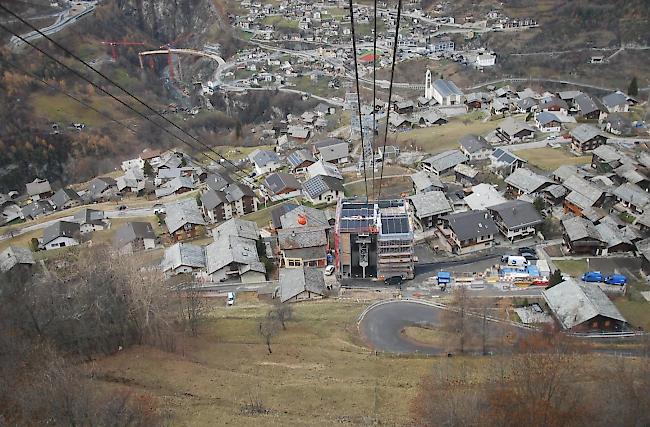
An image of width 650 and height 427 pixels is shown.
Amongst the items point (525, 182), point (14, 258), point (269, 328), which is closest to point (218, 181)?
point (14, 258)

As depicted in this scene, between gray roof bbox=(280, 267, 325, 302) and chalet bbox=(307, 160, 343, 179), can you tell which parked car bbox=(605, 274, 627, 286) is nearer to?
gray roof bbox=(280, 267, 325, 302)

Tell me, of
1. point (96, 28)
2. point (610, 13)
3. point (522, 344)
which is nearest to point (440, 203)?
point (522, 344)

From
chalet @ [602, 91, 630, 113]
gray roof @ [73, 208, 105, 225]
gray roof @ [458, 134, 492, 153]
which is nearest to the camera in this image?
gray roof @ [73, 208, 105, 225]

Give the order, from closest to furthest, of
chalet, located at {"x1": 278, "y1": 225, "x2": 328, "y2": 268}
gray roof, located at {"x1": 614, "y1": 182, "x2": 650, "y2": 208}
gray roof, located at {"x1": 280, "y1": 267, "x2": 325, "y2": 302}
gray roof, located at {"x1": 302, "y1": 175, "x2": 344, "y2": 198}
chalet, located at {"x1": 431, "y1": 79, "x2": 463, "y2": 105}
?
gray roof, located at {"x1": 280, "y1": 267, "x2": 325, "y2": 302} < gray roof, located at {"x1": 614, "y1": 182, "x2": 650, "y2": 208} < chalet, located at {"x1": 278, "y1": 225, "x2": 328, "y2": 268} < gray roof, located at {"x1": 302, "y1": 175, "x2": 344, "y2": 198} < chalet, located at {"x1": 431, "y1": 79, "x2": 463, "y2": 105}

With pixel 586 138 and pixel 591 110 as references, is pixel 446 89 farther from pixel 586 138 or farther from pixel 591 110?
pixel 586 138

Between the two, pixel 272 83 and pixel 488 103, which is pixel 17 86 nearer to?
pixel 272 83

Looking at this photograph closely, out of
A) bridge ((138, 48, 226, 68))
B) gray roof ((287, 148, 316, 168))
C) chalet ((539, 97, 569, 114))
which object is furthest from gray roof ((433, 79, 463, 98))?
bridge ((138, 48, 226, 68))

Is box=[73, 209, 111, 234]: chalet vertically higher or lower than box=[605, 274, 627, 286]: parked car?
lower
